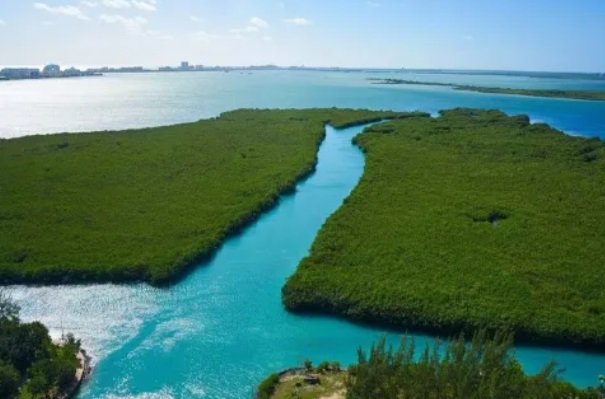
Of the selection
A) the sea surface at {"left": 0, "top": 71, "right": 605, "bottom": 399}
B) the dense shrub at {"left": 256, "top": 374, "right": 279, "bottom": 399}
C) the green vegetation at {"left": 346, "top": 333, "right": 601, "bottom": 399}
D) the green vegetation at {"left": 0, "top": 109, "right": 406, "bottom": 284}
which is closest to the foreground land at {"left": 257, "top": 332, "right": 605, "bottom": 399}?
the green vegetation at {"left": 346, "top": 333, "right": 601, "bottom": 399}

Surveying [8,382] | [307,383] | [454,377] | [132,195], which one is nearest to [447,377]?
[454,377]

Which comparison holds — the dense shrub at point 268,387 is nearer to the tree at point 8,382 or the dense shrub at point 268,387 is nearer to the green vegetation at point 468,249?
the green vegetation at point 468,249

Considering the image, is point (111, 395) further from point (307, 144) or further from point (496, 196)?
point (307, 144)

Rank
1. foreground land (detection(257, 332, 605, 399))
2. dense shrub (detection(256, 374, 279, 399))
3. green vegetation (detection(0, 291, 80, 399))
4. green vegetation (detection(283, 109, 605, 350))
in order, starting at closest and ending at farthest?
foreground land (detection(257, 332, 605, 399))
green vegetation (detection(0, 291, 80, 399))
dense shrub (detection(256, 374, 279, 399))
green vegetation (detection(283, 109, 605, 350))

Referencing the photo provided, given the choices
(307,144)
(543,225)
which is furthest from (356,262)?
(307,144)

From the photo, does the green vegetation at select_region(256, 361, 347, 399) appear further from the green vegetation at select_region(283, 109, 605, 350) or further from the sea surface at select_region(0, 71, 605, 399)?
the green vegetation at select_region(283, 109, 605, 350)

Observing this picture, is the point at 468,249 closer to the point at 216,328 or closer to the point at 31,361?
the point at 216,328
